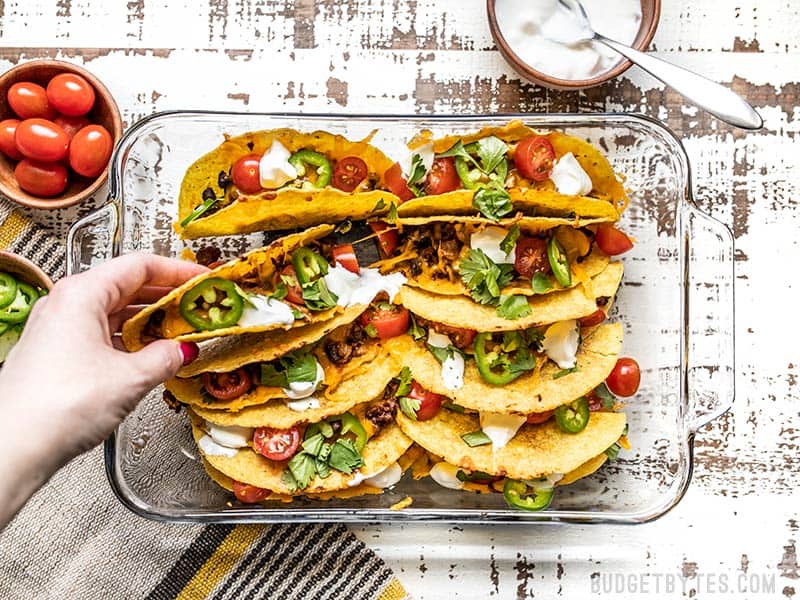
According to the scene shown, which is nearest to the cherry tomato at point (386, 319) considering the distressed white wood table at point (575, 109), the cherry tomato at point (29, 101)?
the distressed white wood table at point (575, 109)

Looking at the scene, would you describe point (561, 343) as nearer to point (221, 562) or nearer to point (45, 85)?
point (221, 562)

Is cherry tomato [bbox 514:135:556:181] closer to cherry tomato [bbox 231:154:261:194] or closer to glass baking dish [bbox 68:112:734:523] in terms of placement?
glass baking dish [bbox 68:112:734:523]

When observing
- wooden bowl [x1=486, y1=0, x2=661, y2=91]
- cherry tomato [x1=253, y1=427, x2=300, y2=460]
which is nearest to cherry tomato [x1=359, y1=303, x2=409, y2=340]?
cherry tomato [x1=253, y1=427, x2=300, y2=460]

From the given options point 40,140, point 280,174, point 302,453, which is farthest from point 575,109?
point 40,140

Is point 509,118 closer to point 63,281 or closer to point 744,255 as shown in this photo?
point 744,255

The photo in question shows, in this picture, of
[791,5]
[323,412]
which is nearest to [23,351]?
[323,412]
